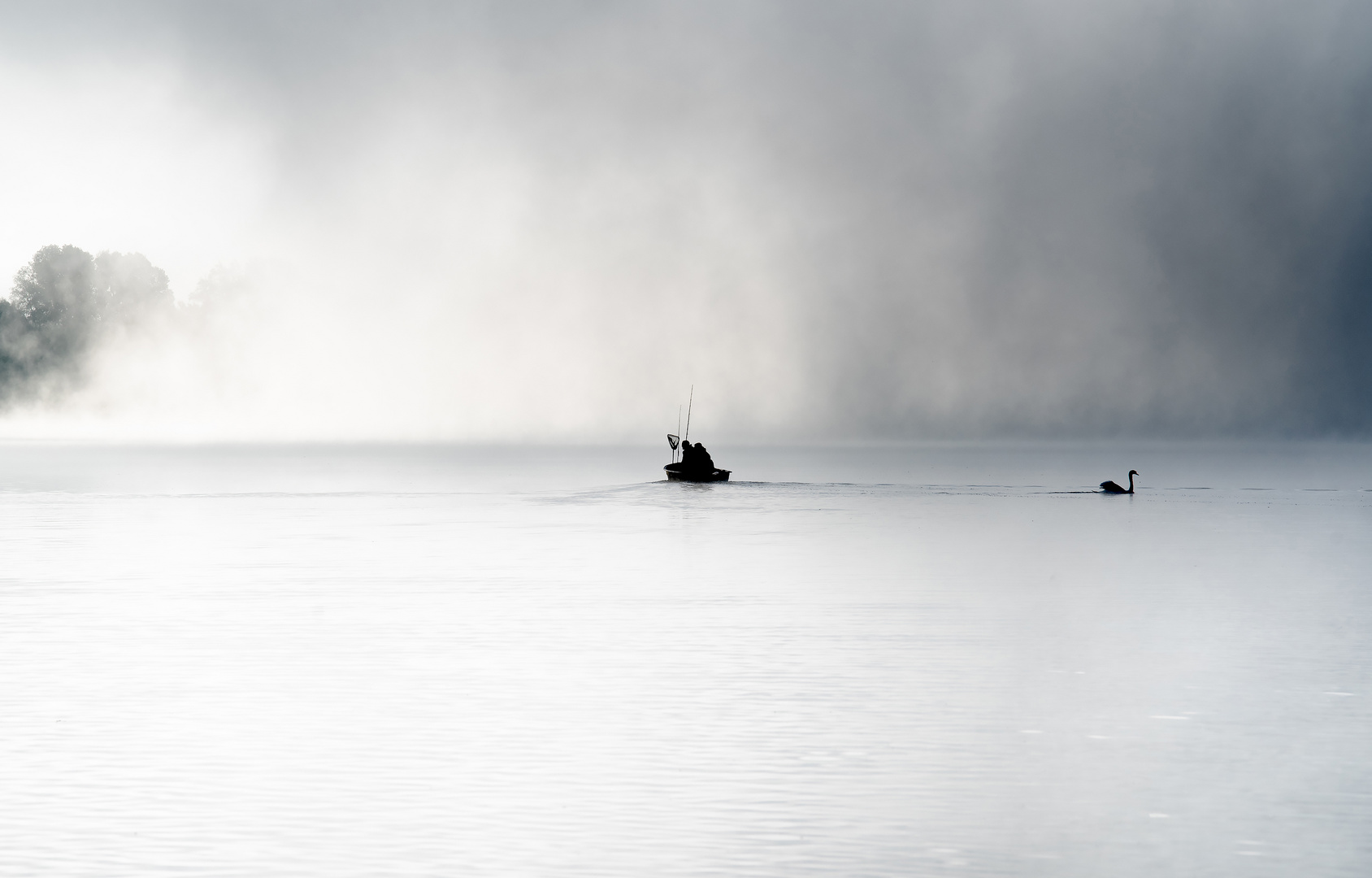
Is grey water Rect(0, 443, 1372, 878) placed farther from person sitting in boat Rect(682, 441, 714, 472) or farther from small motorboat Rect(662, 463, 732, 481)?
person sitting in boat Rect(682, 441, 714, 472)

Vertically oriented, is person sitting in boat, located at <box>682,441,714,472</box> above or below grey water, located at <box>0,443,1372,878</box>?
above

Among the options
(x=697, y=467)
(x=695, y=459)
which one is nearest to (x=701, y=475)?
(x=697, y=467)

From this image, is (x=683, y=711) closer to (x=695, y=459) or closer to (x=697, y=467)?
(x=697, y=467)

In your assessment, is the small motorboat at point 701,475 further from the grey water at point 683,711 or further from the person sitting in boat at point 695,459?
the grey water at point 683,711

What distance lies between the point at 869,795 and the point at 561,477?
358ft

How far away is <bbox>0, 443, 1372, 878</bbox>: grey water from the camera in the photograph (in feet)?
38.6

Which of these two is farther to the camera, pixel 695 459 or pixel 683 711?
pixel 695 459

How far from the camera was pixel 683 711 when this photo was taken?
17.7 m

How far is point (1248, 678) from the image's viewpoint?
2045 cm

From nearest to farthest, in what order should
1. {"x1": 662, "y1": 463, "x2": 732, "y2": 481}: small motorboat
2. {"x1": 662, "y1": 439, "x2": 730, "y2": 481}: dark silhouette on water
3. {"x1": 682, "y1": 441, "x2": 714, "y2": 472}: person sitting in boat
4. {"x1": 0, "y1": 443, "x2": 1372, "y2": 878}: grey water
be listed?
{"x1": 0, "y1": 443, "x2": 1372, "y2": 878}: grey water, {"x1": 662, "y1": 463, "x2": 732, "y2": 481}: small motorboat, {"x1": 662, "y1": 439, "x2": 730, "y2": 481}: dark silhouette on water, {"x1": 682, "y1": 441, "x2": 714, "y2": 472}: person sitting in boat

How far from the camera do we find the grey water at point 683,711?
11773 millimetres

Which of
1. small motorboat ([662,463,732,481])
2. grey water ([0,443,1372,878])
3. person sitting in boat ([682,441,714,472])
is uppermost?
person sitting in boat ([682,441,714,472])

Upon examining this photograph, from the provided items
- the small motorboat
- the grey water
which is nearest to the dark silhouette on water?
the small motorboat

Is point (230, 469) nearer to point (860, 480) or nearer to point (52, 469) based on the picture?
point (52, 469)
